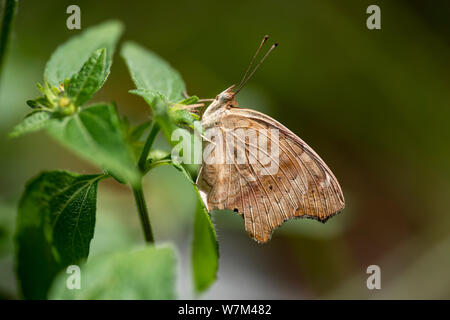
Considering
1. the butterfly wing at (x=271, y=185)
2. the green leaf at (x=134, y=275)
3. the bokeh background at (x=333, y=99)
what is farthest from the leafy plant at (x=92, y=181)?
the bokeh background at (x=333, y=99)

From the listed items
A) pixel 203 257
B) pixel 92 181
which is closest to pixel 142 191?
pixel 92 181

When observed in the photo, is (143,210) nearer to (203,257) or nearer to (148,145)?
(148,145)

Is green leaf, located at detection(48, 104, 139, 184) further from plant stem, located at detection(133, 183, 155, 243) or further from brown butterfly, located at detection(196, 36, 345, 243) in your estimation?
brown butterfly, located at detection(196, 36, 345, 243)

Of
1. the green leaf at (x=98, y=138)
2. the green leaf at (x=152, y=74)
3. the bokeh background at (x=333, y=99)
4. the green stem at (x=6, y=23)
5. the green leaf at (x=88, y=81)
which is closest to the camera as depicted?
the green leaf at (x=98, y=138)

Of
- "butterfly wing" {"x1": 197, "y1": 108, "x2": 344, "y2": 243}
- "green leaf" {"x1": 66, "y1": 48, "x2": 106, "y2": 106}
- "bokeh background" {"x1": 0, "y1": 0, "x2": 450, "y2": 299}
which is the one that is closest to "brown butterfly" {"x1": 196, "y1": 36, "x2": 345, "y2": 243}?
"butterfly wing" {"x1": 197, "y1": 108, "x2": 344, "y2": 243}

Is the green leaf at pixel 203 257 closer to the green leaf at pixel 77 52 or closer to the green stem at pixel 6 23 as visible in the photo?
the green leaf at pixel 77 52
